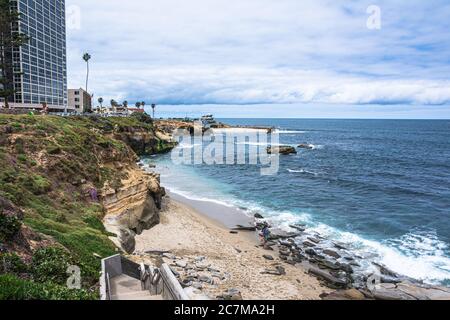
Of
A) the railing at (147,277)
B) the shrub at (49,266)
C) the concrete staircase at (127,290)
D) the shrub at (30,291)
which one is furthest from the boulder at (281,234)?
the shrub at (30,291)

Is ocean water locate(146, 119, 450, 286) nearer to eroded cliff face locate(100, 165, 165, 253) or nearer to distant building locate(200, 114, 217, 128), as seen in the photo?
eroded cliff face locate(100, 165, 165, 253)

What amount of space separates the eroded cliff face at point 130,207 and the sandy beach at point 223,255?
2.82 feet

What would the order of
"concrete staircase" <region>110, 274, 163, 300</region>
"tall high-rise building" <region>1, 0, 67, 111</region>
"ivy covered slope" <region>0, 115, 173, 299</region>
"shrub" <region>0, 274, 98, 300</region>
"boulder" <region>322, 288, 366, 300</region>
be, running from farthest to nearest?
"tall high-rise building" <region>1, 0, 67, 111</region>
"boulder" <region>322, 288, 366, 300</region>
"ivy covered slope" <region>0, 115, 173, 299</region>
"concrete staircase" <region>110, 274, 163, 300</region>
"shrub" <region>0, 274, 98, 300</region>

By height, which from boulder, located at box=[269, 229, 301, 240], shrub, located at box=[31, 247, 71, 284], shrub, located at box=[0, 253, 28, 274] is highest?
shrub, located at box=[0, 253, 28, 274]

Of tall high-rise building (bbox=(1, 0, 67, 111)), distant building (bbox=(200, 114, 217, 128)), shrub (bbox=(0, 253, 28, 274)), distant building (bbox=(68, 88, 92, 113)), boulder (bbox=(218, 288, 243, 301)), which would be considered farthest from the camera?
distant building (bbox=(200, 114, 217, 128))

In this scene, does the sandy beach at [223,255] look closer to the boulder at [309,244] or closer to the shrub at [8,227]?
the boulder at [309,244]

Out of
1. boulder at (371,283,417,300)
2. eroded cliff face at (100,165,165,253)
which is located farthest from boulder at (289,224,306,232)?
eroded cliff face at (100,165,165,253)

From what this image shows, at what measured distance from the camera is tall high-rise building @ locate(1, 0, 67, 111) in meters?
76.6

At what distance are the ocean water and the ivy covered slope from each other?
15.2m

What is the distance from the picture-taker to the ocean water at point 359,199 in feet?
88.1

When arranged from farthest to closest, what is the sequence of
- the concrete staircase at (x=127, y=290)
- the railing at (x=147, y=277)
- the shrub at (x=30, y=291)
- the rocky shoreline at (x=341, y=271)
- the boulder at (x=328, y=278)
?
the boulder at (x=328, y=278) → the rocky shoreline at (x=341, y=271) → the concrete staircase at (x=127, y=290) → the railing at (x=147, y=277) → the shrub at (x=30, y=291)
